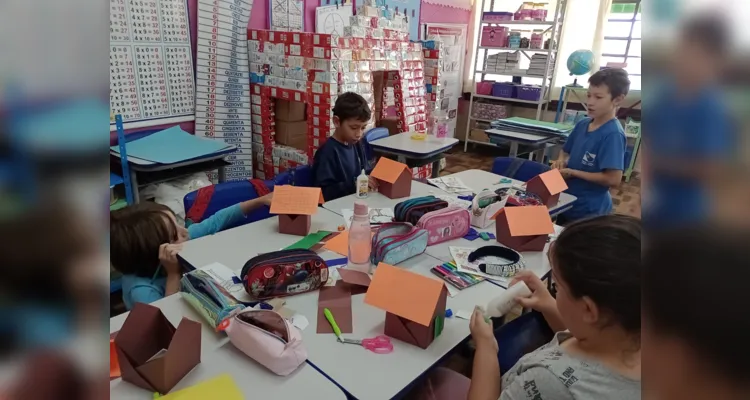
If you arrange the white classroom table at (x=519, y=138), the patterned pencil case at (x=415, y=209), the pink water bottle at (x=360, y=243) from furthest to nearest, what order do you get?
the white classroom table at (x=519, y=138) → the patterned pencil case at (x=415, y=209) → the pink water bottle at (x=360, y=243)

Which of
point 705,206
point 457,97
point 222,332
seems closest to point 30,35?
point 705,206

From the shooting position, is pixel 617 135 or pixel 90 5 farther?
pixel 617 135

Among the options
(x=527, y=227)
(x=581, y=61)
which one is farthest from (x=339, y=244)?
(x=581, y=61)

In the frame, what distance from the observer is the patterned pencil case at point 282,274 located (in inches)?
47.8

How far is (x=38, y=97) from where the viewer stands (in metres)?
0.13

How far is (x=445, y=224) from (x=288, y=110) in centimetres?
215

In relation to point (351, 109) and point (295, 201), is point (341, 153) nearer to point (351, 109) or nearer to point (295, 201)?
point (351, 109)

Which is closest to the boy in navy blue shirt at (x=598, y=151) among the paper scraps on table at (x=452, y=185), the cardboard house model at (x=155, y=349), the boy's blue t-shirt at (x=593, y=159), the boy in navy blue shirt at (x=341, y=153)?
the boy's blue t-shirt at (x=593, y=159)

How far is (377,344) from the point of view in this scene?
107 centimetres

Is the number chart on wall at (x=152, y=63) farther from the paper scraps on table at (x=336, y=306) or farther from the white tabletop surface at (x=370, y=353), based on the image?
the white tabletop surface at (x=370, y=353)

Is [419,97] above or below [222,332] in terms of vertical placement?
above

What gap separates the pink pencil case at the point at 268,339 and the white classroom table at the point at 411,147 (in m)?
2.17

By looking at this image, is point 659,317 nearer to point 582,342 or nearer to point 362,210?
point 582,342

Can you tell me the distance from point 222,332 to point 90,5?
3.46 feet
